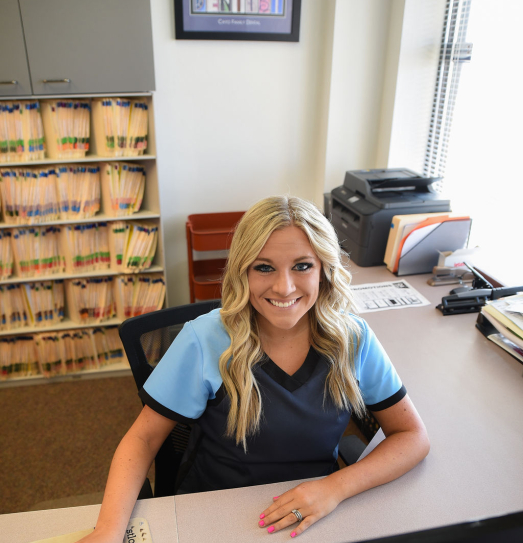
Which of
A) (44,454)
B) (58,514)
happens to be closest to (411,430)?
(58,514)

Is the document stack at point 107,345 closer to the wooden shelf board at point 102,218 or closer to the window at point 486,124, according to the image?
the wooden shelf board at point 102,218

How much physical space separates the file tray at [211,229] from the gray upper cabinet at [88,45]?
0.84m

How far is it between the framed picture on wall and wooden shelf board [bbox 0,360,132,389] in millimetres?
1900

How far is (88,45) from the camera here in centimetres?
219

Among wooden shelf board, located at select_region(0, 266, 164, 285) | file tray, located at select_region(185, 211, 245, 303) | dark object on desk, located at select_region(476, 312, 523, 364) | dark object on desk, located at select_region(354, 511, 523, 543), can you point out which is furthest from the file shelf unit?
dark object on desk, located at select_region(354, 511, 523, 543)

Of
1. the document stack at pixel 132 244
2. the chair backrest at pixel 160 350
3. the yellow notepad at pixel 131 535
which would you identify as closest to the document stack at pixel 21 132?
the document stack at pixel 132 244

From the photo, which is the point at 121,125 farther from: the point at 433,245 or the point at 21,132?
the point at 433,245

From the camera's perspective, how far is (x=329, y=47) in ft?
Answer: 8.82

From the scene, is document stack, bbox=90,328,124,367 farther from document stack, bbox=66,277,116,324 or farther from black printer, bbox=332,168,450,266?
black printer, bbox=332,168,450,266

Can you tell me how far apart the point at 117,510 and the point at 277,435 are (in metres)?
0.39

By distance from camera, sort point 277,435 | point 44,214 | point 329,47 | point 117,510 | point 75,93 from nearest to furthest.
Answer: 1. point 117,510
2. point 277,435
3. point 75,93
4. point 44,214
5. point 329,47

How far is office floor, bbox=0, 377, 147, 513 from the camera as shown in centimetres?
210

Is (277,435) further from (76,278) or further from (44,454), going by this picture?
(76,278)

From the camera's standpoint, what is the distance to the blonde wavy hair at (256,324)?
1.13m
